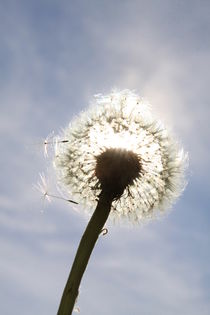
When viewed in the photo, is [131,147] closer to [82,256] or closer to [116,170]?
[116,170]

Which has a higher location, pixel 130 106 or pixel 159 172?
pixel 130 106

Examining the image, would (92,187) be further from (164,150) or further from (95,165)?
(164,150)

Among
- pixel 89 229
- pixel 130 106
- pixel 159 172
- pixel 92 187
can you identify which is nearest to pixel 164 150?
pixel 159 172

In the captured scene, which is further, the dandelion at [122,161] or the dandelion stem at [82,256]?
the dandelion at [122,161]

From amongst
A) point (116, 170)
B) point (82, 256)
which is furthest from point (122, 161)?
point (82, 256)

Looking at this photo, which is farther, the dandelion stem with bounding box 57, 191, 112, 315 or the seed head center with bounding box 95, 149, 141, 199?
the seed head center with bounding box 95, 149, 141, 199

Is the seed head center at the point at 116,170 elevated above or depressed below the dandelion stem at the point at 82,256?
above
